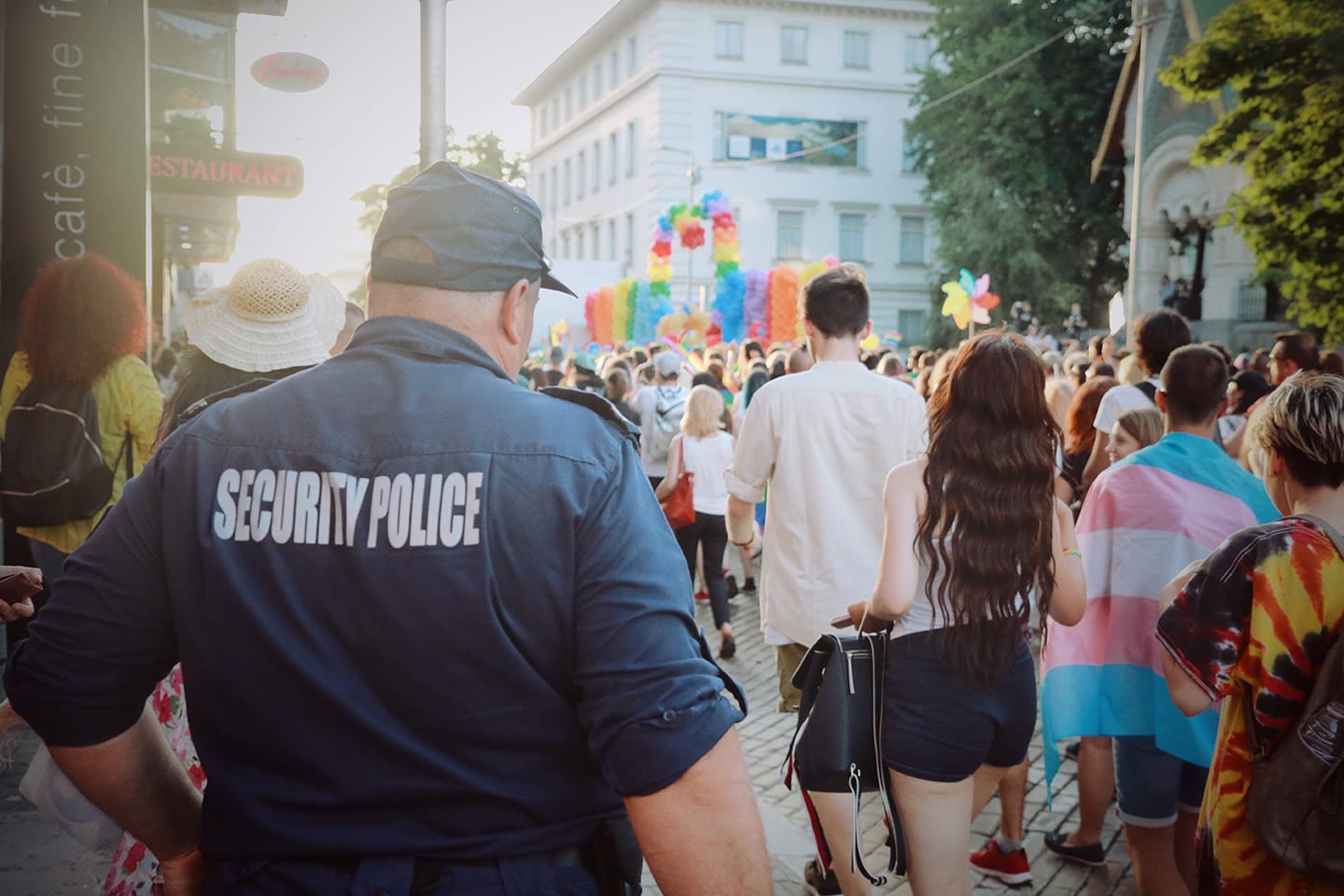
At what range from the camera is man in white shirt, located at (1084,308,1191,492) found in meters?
5.66

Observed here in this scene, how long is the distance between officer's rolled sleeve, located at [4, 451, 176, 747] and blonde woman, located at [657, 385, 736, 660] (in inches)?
265

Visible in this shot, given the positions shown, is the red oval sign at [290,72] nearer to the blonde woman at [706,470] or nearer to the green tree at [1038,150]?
the blonde woman at [706,470]

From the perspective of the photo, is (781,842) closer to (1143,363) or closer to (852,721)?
(852,721)

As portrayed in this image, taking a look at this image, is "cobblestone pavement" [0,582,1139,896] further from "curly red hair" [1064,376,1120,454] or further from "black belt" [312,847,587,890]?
"black belt" [312,847,587,890]

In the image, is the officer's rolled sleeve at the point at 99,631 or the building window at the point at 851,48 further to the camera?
the building window at the point at 851,48

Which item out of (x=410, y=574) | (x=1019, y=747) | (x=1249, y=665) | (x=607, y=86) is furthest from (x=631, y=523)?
(x=607, y=86)

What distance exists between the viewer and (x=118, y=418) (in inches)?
183

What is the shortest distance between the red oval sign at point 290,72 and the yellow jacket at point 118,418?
9.69 metres

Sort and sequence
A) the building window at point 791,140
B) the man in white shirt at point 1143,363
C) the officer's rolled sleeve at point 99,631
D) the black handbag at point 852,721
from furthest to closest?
the building window at point 791,140 → the man in white shirt at point 1143,363 → the black handbag at point 852,721 → the officer's rolled sleeve at point 99,631

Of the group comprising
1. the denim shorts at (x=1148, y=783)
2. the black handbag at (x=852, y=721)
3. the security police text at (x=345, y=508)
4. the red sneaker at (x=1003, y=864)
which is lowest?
the red sneaker at (x=1003, y=864)

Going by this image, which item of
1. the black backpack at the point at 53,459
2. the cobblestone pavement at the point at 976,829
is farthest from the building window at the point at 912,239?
the black backpack at the point at 53,459

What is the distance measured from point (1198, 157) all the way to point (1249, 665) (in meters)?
11.6

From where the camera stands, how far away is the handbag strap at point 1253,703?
2529mm

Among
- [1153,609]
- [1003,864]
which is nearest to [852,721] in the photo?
[1153,609]
